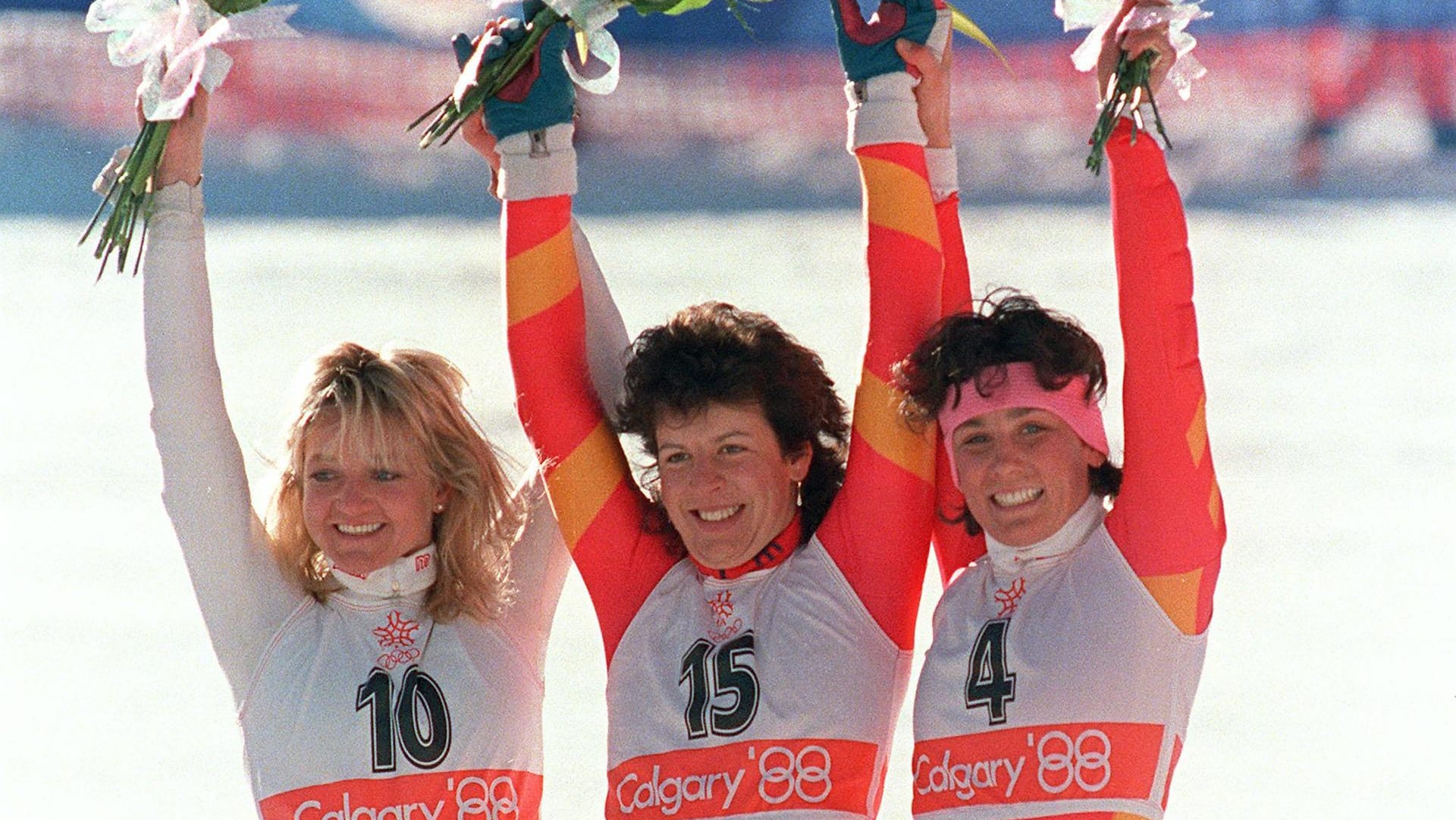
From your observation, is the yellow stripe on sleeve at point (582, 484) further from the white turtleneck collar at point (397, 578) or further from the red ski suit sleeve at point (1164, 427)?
the red ski suit sleeve at point (1164, 427)

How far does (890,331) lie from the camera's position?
2.41m

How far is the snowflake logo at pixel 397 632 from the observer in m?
2.47

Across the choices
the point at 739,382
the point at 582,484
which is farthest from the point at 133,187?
the point at 739,382

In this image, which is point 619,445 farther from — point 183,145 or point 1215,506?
point 1215,506

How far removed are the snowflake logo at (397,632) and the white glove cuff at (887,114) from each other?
2.89 ft

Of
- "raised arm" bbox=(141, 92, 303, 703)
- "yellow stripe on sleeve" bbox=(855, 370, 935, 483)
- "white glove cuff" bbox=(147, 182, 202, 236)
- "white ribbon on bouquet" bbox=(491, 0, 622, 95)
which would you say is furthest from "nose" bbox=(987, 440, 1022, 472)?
"white glove cuff" bbox=(147, 182, 202, 236)

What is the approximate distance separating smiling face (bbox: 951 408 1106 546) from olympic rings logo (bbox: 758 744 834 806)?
36cm

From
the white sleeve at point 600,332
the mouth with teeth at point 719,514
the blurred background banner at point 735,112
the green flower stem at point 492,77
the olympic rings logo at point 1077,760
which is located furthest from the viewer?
the blurred background banner at point 735,112

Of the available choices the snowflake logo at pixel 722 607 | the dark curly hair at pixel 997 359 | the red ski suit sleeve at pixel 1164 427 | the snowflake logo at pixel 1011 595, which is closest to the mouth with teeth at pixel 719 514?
the snowflake logo at pixel 722 607

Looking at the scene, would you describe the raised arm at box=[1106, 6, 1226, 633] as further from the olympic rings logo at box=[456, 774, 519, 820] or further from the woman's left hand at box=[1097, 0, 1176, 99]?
the olympic rings logo at box=[456, 774, 519, 820]

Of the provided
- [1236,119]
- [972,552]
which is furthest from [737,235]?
[972,552]

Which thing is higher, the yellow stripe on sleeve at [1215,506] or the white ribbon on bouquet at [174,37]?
the white ribbon on bouquet at [174,37]

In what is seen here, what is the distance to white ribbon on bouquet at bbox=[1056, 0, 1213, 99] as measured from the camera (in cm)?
230

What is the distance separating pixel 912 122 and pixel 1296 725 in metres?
1.17
